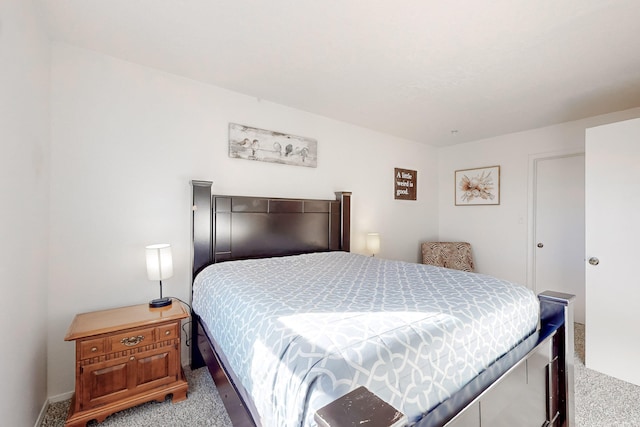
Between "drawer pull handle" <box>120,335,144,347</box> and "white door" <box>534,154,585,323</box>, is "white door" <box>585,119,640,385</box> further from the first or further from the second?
"drawer pull handle" <box>120,335,144,347</box>

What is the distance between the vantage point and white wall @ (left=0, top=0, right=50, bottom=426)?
119 centimetres

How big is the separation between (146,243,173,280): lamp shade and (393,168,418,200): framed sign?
9.91ft

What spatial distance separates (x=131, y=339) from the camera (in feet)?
5.56

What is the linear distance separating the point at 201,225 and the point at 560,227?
415 centimetres

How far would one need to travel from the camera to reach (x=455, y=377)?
99 centimetres

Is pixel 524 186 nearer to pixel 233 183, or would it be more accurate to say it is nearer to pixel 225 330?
pixel 233 183

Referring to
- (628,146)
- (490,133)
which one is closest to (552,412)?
(628,146)

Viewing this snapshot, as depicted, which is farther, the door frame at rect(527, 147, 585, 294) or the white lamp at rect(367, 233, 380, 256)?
the door frame at rect(527, 147, 585, 294)

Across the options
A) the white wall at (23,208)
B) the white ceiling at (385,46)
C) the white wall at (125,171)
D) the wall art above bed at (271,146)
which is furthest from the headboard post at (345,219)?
the white wall at (23,208)

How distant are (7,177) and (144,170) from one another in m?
0.97

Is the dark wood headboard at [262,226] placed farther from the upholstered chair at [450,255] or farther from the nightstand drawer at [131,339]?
the upholstered chair at [450,255]

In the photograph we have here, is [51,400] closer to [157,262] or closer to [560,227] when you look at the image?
[157,262]

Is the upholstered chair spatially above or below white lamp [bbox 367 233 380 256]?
below

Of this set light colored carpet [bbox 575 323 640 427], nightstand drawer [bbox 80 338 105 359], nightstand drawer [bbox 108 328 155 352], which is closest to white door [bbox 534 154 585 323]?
light colored carpet [bbox 575 323 640 427]
